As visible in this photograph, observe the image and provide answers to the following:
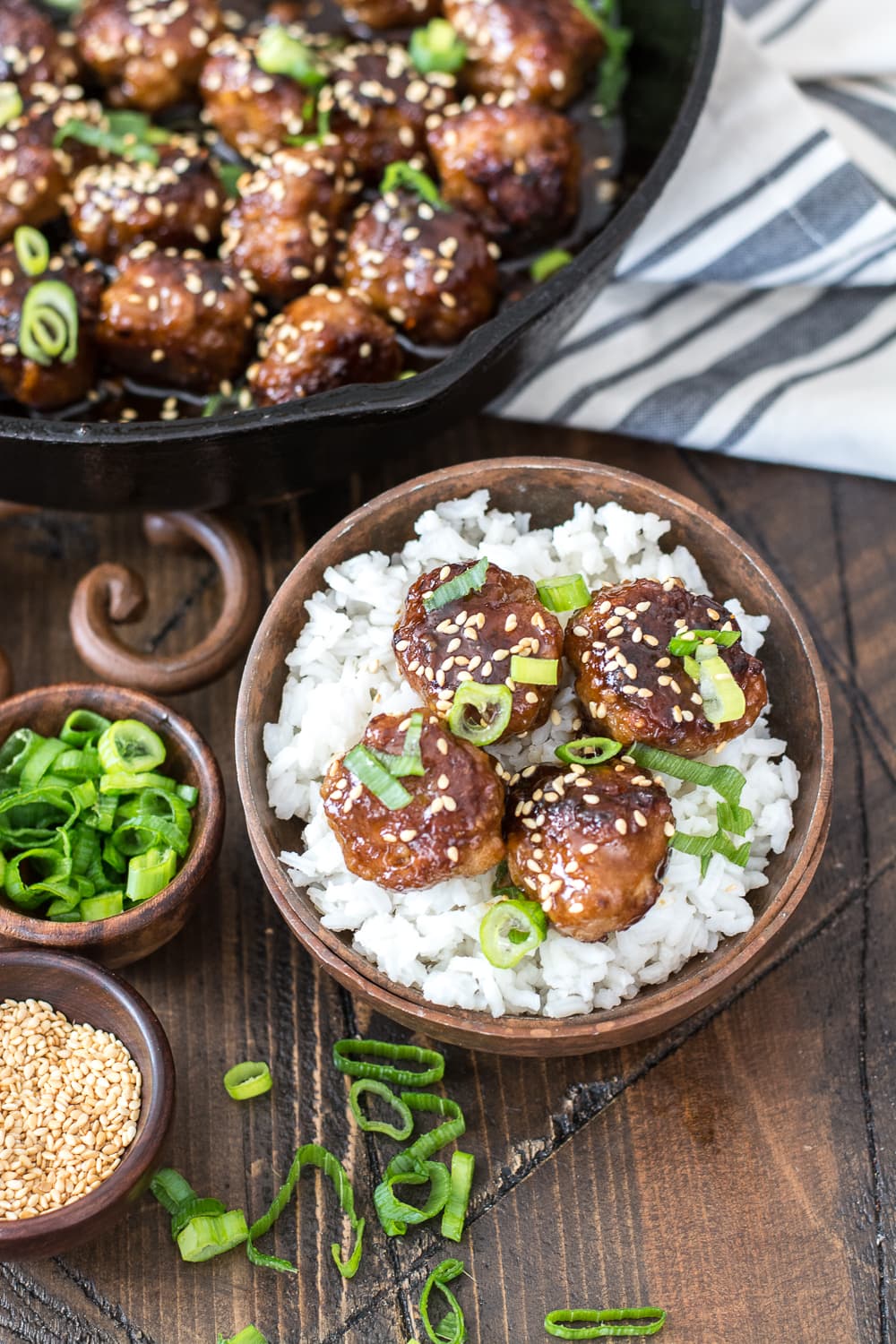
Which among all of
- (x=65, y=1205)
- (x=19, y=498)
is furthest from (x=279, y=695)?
(x=65, y=1205)

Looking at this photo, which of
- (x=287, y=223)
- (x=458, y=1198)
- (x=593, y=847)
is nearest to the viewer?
(x=593, y=847)

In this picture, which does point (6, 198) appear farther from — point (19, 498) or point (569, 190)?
point (569, 190)

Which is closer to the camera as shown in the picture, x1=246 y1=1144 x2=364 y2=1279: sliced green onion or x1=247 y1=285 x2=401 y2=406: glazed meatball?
x1=246 y1=1144 x2=364 y2=1279: sliced green onion

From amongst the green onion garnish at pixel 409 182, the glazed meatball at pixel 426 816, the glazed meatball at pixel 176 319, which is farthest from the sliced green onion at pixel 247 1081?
the green onion garnish at pixel 409 182

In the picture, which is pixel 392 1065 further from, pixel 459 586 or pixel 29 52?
pixel 29 52

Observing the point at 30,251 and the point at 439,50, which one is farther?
the point at 439,50

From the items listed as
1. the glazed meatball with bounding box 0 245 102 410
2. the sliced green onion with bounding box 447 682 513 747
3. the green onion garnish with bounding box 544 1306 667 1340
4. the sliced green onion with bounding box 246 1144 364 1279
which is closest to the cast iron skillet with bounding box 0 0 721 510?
the glazed meatball with bounding box 0 245 102 410

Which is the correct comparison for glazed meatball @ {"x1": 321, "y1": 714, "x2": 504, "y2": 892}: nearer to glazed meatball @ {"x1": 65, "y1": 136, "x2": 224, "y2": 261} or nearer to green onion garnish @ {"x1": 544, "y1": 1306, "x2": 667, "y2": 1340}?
green onion garnish @ {"x1": 544, "y1": 1306, "x2": 667, "y2": 1340}

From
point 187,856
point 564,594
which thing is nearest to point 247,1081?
point 187,856
